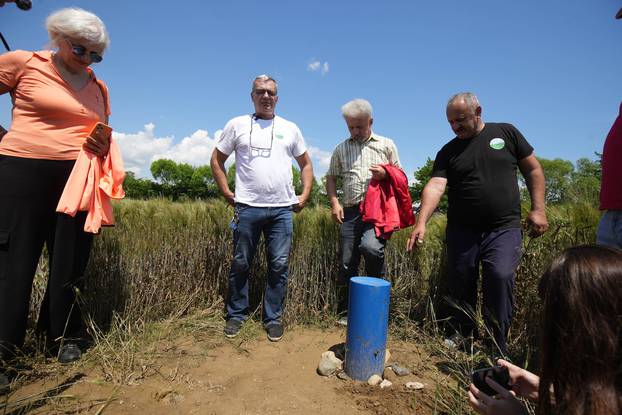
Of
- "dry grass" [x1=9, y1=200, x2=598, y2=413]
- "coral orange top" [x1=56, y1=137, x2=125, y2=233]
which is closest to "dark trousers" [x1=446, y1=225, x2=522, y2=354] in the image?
"dry grass" [x1=9, y1=200, x2=598, y2=413]

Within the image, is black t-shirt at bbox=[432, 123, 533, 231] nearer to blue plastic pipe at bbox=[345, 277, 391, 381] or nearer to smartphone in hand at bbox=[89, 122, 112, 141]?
blue plastic pipe at bbox=[345, 277, 391, 381]

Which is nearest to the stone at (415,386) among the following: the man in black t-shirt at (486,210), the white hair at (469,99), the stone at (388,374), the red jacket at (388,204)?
the stone at (388,374)

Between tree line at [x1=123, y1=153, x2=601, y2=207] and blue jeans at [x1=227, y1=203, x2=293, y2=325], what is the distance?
136 cm

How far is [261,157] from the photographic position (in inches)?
110

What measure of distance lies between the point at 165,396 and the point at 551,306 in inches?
79.9

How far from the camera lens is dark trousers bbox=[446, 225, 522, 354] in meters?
2.36

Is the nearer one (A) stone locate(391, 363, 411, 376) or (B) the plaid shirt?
(A) stone locate(391, 363, 411, 376)

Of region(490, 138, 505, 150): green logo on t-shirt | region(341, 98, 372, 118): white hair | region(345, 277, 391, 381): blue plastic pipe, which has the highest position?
region(341, 98, 372, 118): white hair

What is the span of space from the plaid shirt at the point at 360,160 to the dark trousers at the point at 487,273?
79cm

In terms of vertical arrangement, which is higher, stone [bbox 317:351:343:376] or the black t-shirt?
the black t-shirt

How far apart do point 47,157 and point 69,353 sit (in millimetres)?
1284

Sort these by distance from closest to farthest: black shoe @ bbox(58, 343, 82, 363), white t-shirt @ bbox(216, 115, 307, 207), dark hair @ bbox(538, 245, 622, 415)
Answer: dark hair @ bbox(538, 245, 622, 415) → black shoe @ bbox(58, 343, 82, 363) → white t-shirt @ bbox(216, 115, 307, 207)

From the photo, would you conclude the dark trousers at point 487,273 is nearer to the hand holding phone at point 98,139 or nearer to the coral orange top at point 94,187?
the coral orange top at point 94,187

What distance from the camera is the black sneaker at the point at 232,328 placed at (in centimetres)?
282
